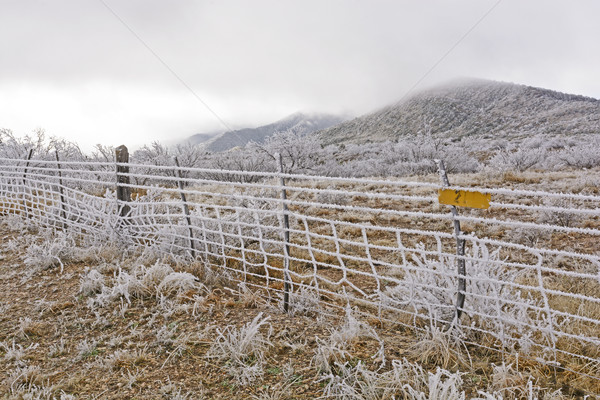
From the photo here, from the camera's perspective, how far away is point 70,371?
120 inches

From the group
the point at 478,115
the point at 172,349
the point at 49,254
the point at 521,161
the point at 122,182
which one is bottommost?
the point at 172,349

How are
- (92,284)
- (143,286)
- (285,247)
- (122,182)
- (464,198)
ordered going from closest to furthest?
1. (464,198)
2. (285,247)
3. (143,286)
4. (92,284)
5. (122,182)

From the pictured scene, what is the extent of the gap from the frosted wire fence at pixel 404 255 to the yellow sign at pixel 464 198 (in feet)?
0.21

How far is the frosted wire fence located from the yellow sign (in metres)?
0.06

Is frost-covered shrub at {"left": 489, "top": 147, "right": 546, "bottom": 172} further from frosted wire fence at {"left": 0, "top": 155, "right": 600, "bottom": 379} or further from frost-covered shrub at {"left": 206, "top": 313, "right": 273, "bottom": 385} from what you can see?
frost-covered shrub at {"left": 206, "top": 313, "right": 273, "bottom": 385}

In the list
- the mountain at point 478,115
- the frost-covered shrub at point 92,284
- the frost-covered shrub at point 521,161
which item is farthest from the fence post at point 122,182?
the mountain at point 478,115

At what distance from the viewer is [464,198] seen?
278 centimetres

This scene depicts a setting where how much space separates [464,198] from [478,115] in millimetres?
61494

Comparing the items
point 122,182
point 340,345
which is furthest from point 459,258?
point 122,182

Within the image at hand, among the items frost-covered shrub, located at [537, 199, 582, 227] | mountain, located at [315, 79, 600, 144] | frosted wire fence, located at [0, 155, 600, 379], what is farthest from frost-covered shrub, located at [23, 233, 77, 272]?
mountain, located at [315, 79, 600, 144]

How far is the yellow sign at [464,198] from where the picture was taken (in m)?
2.70

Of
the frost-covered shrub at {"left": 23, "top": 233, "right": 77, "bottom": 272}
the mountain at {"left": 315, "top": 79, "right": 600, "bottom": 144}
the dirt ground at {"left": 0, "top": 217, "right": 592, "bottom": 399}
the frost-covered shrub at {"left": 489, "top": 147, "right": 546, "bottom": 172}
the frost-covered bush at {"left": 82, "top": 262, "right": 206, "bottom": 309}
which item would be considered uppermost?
the mountain at {"left": 315, "top": 79, "right": 600, "bottom": 144}

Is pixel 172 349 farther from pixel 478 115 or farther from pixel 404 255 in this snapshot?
pixel 478 115

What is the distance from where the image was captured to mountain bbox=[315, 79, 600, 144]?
41.5 m
